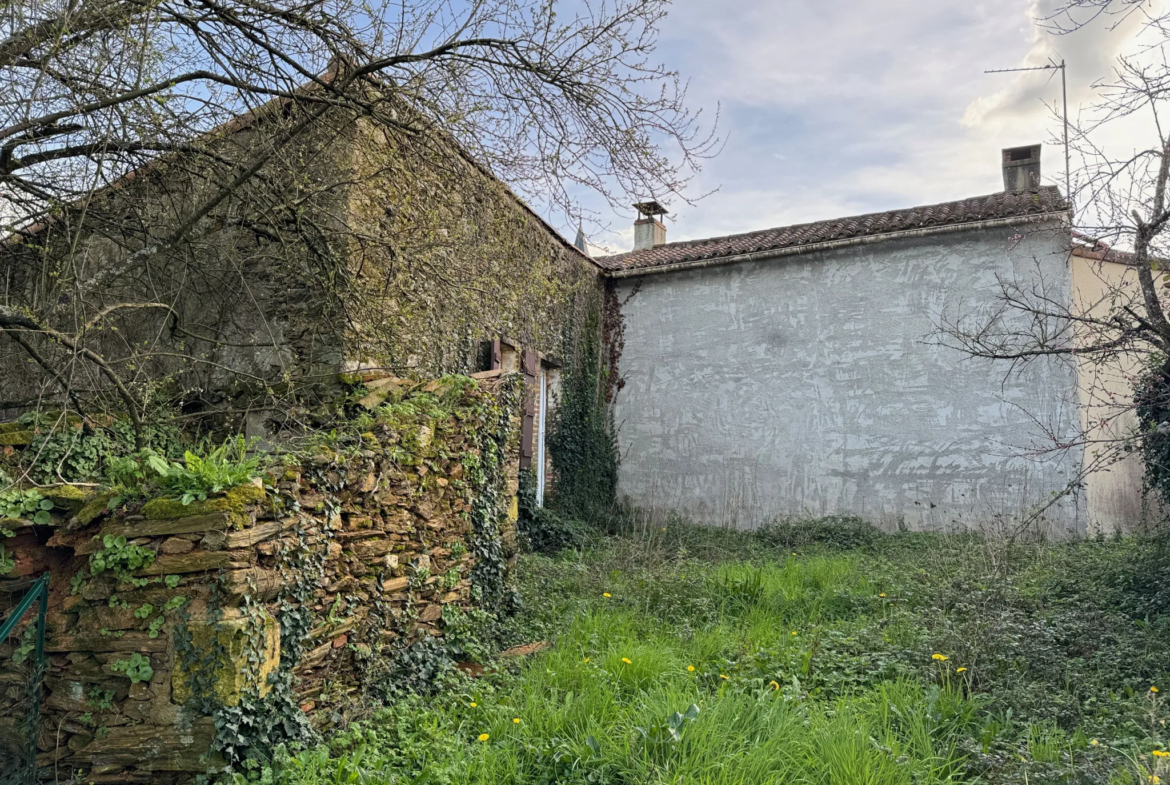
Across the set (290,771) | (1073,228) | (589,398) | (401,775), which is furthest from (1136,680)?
(589,398)

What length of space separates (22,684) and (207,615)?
110cm

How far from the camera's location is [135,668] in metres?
3.52

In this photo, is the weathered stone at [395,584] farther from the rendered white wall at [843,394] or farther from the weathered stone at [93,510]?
the rendered white wall at [843,394]

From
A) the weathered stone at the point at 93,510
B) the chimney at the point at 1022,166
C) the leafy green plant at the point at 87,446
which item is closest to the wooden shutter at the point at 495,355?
the leafy green plant at the point at 87,446

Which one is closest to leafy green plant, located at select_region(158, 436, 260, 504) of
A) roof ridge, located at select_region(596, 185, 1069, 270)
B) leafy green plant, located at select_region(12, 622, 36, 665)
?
leafy green plant, located at select_region(12, 622, 36, 665)

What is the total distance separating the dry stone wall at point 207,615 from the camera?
3463 millimetres

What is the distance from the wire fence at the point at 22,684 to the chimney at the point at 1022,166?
13.3 meters

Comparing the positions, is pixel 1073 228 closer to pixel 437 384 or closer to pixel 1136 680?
pixel 1136 680

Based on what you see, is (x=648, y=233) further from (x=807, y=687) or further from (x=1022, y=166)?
(x=807, y=687)

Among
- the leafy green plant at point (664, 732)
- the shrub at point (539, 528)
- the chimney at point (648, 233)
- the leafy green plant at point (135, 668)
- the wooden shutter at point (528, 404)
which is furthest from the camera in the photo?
the chimney at point (648, 233)

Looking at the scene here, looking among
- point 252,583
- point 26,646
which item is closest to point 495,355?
point 252,583

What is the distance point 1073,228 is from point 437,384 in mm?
5150

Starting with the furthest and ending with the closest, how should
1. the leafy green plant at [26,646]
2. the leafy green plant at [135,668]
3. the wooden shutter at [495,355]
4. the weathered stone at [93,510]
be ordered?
the wooden shutter at [495,355] < the weathered stone at [93,510] < the leafy green plant at [26,646] < the leafy green plant at [135,668]

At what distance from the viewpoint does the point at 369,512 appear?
469 cm
